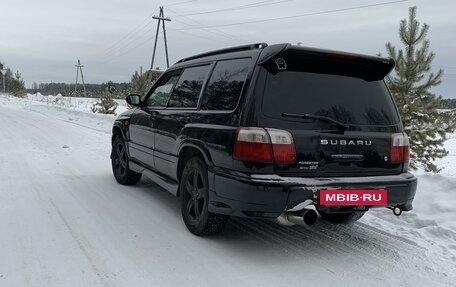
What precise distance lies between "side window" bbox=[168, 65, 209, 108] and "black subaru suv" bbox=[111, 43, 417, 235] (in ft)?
0.56

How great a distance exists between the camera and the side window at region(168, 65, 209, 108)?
4.62 metres

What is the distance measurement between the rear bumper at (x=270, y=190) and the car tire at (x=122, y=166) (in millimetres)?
2930

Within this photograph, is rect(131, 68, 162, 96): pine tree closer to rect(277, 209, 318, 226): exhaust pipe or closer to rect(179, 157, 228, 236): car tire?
rect(179, 157, 228, 236): car tire

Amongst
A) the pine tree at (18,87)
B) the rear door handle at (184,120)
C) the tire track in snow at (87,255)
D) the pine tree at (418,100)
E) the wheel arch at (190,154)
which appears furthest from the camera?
the pine tree at (18,87)

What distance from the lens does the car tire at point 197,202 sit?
410 cm

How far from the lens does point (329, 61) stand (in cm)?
385

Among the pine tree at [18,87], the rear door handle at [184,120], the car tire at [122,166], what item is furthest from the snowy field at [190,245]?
the pine tree at [18,87]

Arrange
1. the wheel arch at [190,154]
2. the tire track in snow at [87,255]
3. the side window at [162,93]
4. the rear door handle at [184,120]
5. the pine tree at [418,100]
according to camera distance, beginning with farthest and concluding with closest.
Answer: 1. the pine tree at [418,100]
2. the side window at [162,93]
3. the rear door handle at [184,120]
4. the wheel arch at [190,154]
5. the tire track in snow at [87,255]

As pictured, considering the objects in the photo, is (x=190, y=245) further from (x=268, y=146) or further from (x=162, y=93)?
(x=162, y=93)

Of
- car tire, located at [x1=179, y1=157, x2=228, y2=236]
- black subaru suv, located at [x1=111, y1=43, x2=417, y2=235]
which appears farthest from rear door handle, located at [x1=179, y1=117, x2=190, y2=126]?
car tire, located at [x1=179, y1=157, x2=228, y2=236]

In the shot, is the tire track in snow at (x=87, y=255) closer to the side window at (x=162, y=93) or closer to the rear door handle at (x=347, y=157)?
the side window at (x=162, y=93)

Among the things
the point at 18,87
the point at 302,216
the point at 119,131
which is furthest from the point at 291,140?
the point at 18,87

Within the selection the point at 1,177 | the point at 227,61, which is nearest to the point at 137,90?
the point at 1,177

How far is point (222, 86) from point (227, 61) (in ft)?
0.93
